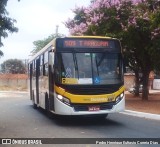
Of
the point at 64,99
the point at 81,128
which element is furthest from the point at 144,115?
the point at 64,99

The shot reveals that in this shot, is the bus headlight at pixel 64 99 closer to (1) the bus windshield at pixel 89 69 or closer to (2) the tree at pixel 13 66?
(1) the bus windshield at pixel 89 69

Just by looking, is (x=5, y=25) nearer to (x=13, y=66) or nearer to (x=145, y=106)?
(x=145, y=106)

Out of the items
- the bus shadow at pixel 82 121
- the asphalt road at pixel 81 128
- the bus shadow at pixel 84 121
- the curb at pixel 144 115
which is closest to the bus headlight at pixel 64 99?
the asphalt road at pixel 81 128

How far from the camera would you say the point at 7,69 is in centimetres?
9562

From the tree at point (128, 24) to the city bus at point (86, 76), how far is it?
26.0 feet

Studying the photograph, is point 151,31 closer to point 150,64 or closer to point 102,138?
point 150,64

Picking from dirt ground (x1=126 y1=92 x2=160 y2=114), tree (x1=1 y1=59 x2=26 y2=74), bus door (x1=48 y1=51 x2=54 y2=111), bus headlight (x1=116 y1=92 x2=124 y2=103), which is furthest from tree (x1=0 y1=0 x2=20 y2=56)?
tree (x1=1 y1=59 x2=26 y2=74)

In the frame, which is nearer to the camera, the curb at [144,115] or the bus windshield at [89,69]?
the bus windshield at [89,69]

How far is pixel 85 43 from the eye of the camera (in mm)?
15070

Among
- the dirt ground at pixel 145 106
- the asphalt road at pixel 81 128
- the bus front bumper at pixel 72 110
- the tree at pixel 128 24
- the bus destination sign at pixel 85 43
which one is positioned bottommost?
the dirt ground at pixel 145 106

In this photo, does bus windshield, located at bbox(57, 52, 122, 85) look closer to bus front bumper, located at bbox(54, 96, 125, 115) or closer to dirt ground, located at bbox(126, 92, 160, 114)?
bus front bumper, located at bbox(54, 96, 125, 115)

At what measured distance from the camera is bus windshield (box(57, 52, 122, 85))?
14.4 metres

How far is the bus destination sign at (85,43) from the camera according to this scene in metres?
14.9

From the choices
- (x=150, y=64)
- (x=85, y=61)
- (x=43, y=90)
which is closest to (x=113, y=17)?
(x=150, y=64)
